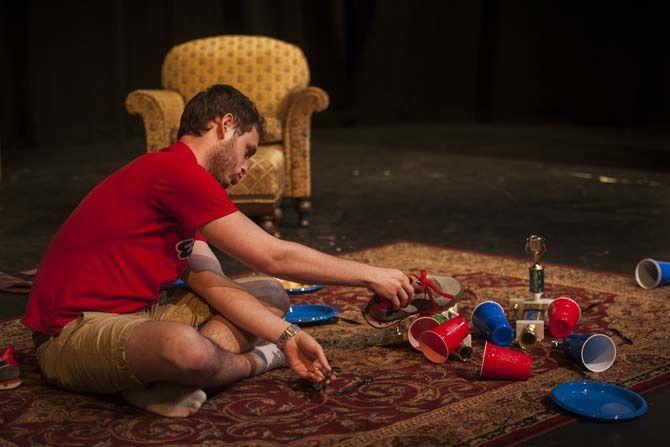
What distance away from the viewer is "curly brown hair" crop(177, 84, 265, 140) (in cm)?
260

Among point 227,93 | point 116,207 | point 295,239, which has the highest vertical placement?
point 227,93

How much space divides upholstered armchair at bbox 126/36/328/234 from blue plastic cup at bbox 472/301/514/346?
6.97 feet

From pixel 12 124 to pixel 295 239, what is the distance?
5.31m

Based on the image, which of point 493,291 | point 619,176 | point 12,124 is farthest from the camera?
point 12,124

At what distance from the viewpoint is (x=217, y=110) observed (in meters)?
2.60

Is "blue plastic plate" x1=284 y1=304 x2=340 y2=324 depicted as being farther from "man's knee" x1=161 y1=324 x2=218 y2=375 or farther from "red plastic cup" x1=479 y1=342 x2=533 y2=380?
"man's knee" x1=161 y1=324 x2=218 y2=375

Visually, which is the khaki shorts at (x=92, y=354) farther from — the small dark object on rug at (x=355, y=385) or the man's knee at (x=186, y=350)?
the small dark object on rug at (x=355, y=385)

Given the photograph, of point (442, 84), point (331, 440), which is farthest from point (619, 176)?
point (331, 440)

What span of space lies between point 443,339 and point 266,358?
1.80 ft

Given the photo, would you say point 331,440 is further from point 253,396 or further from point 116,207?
point 116,207

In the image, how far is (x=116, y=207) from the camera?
8.39ft

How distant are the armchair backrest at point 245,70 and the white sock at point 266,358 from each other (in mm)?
3094

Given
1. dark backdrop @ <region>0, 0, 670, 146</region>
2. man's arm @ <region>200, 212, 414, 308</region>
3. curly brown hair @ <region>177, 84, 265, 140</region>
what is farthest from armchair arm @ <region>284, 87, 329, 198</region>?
dark backdrop @ <region>0, 0, 670, 146</region>

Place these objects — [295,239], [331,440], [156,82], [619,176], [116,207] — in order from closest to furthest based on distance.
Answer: [331,440] < [116,207] < [295,239] < [619,176] < [156,82]
